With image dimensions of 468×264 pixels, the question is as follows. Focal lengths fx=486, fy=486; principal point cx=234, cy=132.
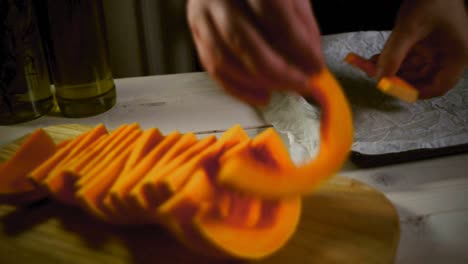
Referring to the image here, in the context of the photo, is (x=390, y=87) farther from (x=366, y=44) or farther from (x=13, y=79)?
(x=13, y=79)

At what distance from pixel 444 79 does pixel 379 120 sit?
Result: 160 mm

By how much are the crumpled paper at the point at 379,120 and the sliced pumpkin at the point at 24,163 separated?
42 cm

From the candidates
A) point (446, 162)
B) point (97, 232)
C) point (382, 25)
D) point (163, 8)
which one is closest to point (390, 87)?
point (446, 162)

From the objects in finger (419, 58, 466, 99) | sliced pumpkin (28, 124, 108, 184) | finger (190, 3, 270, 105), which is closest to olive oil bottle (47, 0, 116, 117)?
sliced pumpkin (28, 124, 108, 184)

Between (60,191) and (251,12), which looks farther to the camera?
(60,191)

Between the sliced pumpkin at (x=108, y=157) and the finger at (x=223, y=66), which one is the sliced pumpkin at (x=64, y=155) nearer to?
the sliced pumpkin at (x=108, y=157)

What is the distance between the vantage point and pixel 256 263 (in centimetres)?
61

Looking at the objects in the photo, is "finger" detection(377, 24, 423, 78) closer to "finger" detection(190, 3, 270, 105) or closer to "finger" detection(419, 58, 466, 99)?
"finger" detection(419, 58, 466, 99)

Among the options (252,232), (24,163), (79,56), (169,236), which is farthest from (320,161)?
(79,56)

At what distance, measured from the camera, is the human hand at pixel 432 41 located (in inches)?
30.6

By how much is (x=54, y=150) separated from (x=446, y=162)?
668 mm

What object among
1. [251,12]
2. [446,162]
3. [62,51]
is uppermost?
[251,12]

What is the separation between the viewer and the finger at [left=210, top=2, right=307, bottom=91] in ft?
1.64

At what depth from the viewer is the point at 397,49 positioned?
2.56ft
